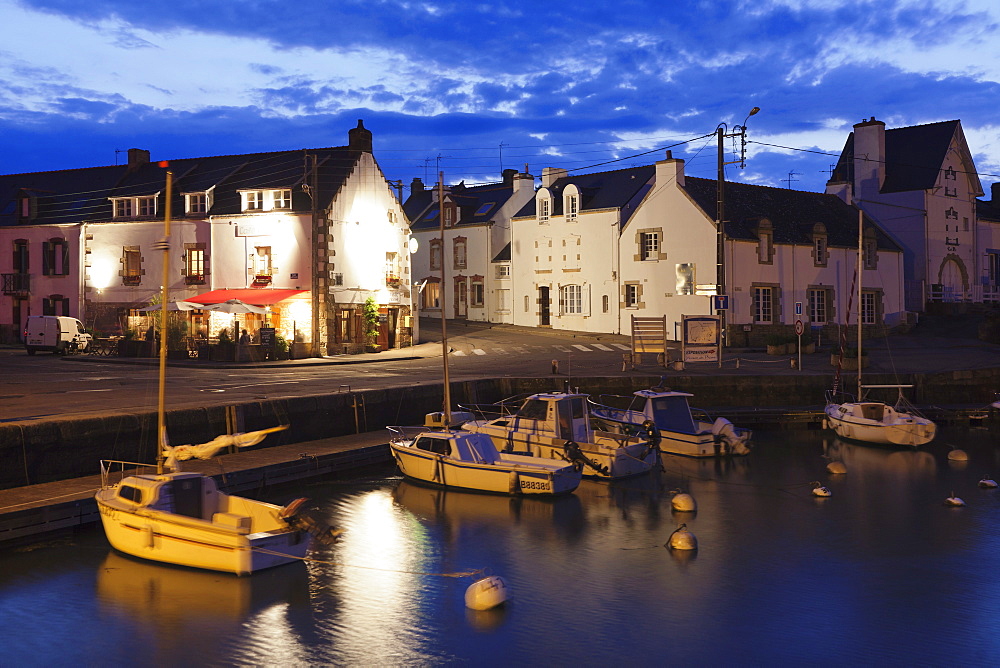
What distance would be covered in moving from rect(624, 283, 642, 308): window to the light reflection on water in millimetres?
29046

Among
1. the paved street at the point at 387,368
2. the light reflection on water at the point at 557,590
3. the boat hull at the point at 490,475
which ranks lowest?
the light reflection on water at the point at 557,590

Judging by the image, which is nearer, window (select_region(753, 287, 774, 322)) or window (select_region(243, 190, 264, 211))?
Answer: window (select_region(243, 190, 264, 211))

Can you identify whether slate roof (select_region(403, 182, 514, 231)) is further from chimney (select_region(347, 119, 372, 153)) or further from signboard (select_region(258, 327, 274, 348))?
signboard (select_region(258, 327, 274, 348))

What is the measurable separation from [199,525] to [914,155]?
52.6 m

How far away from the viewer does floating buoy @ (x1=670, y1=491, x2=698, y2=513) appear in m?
21.6

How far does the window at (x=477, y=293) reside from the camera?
2451 inches

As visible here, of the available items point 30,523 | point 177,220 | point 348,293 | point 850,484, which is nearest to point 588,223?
point 348,293

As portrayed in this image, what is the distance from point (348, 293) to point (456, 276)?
56.6ft

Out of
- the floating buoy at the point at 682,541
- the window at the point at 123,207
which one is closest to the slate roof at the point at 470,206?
the window at the point at 123,207

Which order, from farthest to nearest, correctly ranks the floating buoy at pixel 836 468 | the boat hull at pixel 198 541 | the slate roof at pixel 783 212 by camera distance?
the slate roof at pixel 783 212 → the floating buoy at pixel 836 468 → the boat hull at pixel 198 541

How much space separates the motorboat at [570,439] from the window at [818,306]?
27843mm

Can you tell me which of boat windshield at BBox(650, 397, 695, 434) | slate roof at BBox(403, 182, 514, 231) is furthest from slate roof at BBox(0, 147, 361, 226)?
boat windshield at BBox(650, 397, 695, 434)

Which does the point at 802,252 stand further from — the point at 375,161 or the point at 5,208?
the point at 5,208

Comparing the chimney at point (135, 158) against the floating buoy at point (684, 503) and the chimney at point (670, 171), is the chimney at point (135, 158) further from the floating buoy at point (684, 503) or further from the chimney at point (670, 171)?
the floating buoy at point (684, 503)
